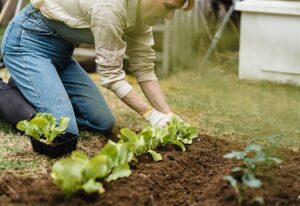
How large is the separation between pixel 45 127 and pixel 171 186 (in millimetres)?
733

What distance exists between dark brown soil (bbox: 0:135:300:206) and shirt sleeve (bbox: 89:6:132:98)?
0.43 meters

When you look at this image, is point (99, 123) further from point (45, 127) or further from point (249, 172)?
point (249, 172)

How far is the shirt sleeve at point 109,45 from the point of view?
10.0 feet

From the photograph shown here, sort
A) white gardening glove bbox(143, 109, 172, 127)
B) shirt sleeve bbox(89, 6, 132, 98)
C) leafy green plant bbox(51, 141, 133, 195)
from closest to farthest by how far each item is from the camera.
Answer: leafy green plant bbox(51, 141, 133, 195) → shirt sleeve bbox(89, 6, 132, 98) → white gardening glove bbox(143, 109, 172, 127)

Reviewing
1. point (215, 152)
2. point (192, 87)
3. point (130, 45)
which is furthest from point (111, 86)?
point (192, 87)

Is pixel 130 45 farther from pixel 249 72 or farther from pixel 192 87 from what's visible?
pixel 249 72

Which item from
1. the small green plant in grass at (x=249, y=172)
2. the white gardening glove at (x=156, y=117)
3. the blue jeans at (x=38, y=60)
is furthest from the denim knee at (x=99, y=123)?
the small green plant in grass at (x=249, y=172)

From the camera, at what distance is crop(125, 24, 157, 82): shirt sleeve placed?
11.4ft

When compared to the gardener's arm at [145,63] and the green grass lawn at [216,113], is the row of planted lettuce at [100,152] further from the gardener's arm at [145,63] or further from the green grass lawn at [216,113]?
the gardener's arm at [145,63]

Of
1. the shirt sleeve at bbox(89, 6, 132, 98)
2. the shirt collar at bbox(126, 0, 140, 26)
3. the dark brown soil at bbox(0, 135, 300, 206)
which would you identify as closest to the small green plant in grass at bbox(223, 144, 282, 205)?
the dark brown soil at bbox(0, 135, 300, 206)

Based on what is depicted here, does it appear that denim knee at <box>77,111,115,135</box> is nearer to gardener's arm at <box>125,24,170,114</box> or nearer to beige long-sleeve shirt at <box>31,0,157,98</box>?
gardener's arm at <box>125,24,170,114</box>

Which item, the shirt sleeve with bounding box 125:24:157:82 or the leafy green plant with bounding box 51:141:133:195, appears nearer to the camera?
the leafy green plant with bounding box 51:141:133:195

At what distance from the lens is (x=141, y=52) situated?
354 centimetres

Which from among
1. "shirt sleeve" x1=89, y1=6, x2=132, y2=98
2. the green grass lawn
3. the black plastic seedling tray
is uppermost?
"shirt sleeve" x1=89, y1=6, x2=132, y2=98
